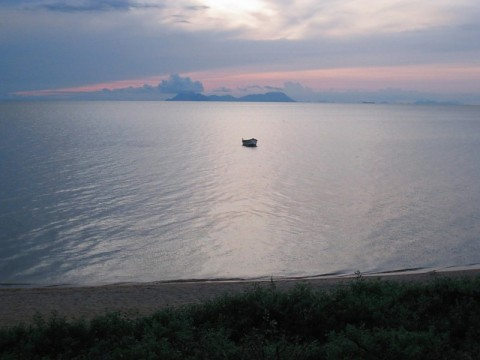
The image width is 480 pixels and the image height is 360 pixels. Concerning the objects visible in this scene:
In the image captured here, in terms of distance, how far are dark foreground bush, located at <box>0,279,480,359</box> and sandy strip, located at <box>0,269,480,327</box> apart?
2.19 metres

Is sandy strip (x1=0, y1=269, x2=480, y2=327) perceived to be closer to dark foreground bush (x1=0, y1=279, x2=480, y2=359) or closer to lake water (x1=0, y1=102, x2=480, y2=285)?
lake water (x1=0, y1=102, x2=480, y2=285)

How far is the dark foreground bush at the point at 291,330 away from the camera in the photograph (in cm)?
778

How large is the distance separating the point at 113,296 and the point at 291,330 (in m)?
6.95

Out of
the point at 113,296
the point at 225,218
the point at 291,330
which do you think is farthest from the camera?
the point at 225,218

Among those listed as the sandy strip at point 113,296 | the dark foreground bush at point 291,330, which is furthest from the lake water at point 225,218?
the dark foreground bush at point 291,330

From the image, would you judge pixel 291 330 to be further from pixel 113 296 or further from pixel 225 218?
pixel 225 218

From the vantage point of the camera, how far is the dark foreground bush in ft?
25.5

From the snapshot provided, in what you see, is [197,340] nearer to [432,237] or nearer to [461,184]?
[432,237]

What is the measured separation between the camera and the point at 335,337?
8.80 meters

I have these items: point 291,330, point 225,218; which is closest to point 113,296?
point 291,330

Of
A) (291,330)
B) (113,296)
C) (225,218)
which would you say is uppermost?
(291,330)

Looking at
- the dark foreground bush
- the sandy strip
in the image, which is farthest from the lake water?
the dark foreground bush

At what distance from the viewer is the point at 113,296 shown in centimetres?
1512

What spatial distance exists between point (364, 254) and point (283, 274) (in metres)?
4.22
